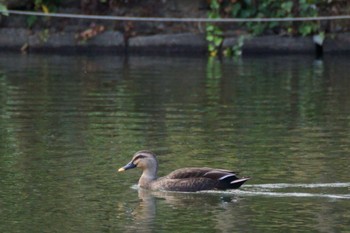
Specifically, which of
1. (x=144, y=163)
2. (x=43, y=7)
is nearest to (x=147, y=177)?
(x=144, y=163)

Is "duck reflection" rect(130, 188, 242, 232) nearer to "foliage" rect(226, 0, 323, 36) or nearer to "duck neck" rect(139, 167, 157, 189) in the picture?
"duck neck" rect(139, 167, 157, 189)

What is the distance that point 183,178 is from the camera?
46.2ft

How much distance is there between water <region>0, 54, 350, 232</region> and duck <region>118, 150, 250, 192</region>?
0.11 meters

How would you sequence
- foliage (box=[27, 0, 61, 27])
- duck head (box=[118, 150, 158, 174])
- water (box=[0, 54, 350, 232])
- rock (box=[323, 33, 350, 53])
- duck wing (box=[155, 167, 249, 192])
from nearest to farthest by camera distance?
water (box=[0, 54, 350, 232]), duck wing (box=[155, 167, 249, 192]), duck head (box=[118, 150, 158, 174]), rock (box=[323, 33, 350, 53]), foliage (box=[27, 0, 61, 27])

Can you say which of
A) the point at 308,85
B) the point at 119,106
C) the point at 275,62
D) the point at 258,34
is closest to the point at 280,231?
the point at 119,106

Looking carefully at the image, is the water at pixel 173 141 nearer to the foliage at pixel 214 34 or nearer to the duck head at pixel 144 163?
the duck head at pixel 144 163

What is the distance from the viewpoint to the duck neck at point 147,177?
14273 mm

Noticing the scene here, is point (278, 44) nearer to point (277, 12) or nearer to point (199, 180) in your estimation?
point (277, 12)

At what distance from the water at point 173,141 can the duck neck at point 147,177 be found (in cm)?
13

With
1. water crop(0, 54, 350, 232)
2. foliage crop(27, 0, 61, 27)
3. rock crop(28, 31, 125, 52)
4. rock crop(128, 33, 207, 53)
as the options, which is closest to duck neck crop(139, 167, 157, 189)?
water crop(0, 54, 350, 232)

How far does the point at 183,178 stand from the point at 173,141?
315 centimetres

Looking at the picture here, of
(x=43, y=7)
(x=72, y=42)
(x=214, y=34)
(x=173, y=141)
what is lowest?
(x=72, y=42)

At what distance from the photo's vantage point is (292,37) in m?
30.3

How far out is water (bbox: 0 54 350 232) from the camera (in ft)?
41.6
